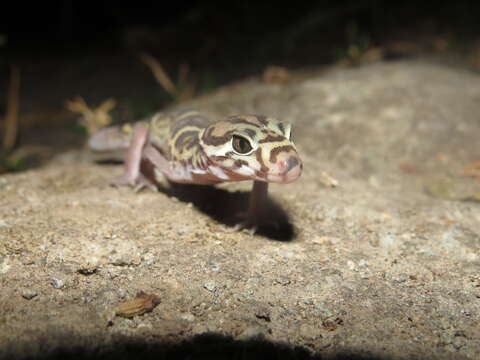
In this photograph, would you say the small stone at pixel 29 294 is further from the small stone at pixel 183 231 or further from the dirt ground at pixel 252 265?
the small stone at pixel 183 231

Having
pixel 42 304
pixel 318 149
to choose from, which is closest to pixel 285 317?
pixel 42 304

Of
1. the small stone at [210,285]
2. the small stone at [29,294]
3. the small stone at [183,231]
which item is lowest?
the small stone at [29,294]

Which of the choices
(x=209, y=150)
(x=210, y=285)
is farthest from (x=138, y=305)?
(x=209, y=150)

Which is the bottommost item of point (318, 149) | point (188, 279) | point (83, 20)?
point (188, 279)

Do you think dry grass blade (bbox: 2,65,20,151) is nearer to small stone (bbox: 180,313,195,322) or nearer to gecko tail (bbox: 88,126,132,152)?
gecko tail (bbox: 88,126,132,152)

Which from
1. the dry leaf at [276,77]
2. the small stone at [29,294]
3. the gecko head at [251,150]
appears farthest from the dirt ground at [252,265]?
the dry leaf at [276,77]

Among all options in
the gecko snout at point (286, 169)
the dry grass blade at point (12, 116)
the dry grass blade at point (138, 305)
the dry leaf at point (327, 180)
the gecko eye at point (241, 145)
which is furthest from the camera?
the dry grass blade at point (12, 116)

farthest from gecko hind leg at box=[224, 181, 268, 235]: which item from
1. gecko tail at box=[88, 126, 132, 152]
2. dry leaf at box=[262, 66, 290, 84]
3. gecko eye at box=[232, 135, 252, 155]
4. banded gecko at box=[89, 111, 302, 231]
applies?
dry leaf at box=[262, 66, 290, 84]

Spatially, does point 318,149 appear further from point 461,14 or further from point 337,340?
point 461,14
